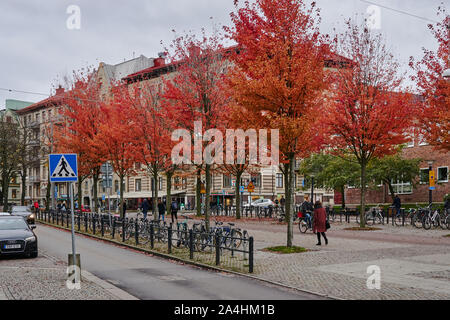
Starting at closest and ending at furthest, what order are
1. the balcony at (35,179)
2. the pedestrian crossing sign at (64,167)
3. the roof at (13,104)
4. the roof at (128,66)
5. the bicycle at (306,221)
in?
1. the pedestrian crossing sign at (64,167)
2. the bicycle at (306,221)
3. the roof at (128,66)
4. the balcony at (35,179)
5. the roof at (13,104)

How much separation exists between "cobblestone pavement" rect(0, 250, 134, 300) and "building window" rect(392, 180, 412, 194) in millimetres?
41888

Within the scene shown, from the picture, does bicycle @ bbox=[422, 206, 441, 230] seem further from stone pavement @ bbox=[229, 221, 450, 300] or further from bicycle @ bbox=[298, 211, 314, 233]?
bicycle @ bbox=[298, 211, 314, 233]

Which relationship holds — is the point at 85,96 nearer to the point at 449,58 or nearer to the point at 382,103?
the point at 382,103

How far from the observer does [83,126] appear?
112 feet

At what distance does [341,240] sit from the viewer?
70.3 feet

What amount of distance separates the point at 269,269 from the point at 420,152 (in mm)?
40152

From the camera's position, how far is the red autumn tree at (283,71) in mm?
16714

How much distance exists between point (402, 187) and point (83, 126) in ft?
106

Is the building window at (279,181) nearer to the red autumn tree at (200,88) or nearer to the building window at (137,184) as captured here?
the building window at (137,184)

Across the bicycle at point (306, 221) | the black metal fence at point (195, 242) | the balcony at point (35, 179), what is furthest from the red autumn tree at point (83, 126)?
the balcony at point (35, 179)

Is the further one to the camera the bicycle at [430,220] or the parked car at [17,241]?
the bicycle at [430,220]

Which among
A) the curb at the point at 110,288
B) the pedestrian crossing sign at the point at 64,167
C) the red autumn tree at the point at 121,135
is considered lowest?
the curb at the point at 110,288

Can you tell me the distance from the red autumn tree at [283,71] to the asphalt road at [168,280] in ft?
16.3

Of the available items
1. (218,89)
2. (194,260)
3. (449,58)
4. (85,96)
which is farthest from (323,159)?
(194,260)
